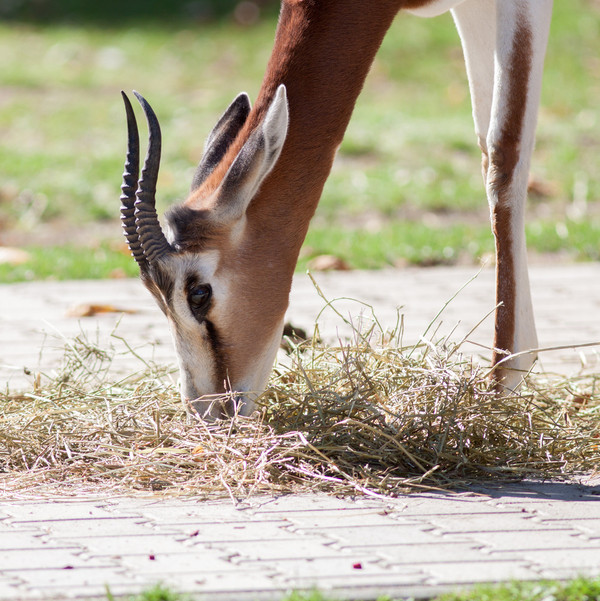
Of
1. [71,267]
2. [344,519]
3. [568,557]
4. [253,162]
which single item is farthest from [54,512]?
[71,267]

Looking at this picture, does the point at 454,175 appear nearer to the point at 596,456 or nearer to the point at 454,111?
the point at 454,111

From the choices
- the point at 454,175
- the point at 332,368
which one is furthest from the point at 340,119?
the point at 454,175

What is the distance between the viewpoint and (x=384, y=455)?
3676 millimetres

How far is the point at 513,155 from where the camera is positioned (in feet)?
14.2

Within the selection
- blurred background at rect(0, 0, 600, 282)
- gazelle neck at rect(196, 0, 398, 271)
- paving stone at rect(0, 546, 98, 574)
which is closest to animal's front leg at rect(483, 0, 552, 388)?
gazelle neck at rect(196, 0, 398, 271)

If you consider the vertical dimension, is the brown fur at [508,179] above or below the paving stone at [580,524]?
above

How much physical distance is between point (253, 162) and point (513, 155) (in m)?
1.13

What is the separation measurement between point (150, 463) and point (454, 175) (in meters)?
6.70

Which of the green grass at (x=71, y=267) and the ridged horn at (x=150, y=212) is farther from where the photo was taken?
the green grass at (x=71, y=267)

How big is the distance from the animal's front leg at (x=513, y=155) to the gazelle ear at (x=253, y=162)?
3.21 ft

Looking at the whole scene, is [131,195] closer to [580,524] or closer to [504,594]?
[580,524]

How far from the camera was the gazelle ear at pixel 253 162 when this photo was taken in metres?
3.81

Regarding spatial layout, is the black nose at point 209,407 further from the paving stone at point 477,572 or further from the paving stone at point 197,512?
the paving stone at point 477,572

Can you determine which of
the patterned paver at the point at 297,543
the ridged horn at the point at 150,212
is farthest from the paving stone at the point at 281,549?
the ridged horn at the point at 150,212
